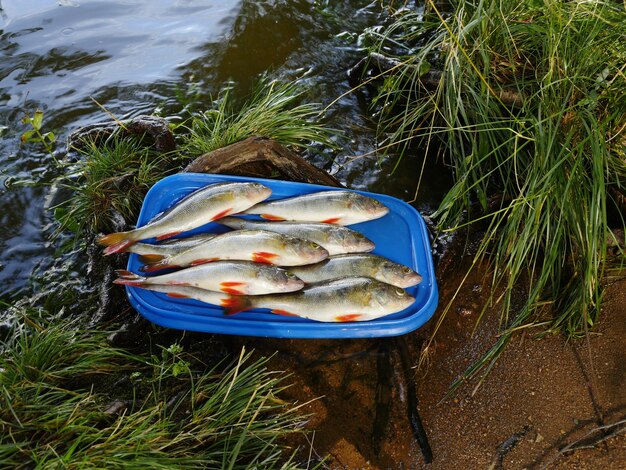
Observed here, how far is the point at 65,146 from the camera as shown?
213 inches

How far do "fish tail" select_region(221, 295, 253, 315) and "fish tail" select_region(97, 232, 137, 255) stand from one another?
2.48 feet

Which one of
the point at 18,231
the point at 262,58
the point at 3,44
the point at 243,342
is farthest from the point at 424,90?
the point at 3,44

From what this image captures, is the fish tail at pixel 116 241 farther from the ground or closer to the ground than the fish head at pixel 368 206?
farther from the ground

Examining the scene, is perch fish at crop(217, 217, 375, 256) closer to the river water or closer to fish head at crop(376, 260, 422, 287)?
fish head at crop(376, 260, 422, 287)

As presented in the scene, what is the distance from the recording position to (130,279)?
10.8 ft

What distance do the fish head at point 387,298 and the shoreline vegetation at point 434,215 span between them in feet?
2.39

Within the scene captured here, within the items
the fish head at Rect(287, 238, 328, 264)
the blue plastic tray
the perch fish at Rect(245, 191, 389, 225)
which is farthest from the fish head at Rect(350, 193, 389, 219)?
the fish head at Rect(287, 238, 328, 264)

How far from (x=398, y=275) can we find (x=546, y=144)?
146 cm

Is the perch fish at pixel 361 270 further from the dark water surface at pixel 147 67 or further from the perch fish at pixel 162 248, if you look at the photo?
the dark water surface at pixel 147 67

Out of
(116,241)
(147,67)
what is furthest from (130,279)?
(147,67)

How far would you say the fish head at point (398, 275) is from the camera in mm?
3500

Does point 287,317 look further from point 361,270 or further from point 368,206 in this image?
point 368,206

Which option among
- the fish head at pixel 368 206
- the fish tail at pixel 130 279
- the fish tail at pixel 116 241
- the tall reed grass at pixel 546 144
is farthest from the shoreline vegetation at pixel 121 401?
the tall reed grass at pixel 546 144

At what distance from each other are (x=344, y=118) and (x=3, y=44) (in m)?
4.56
